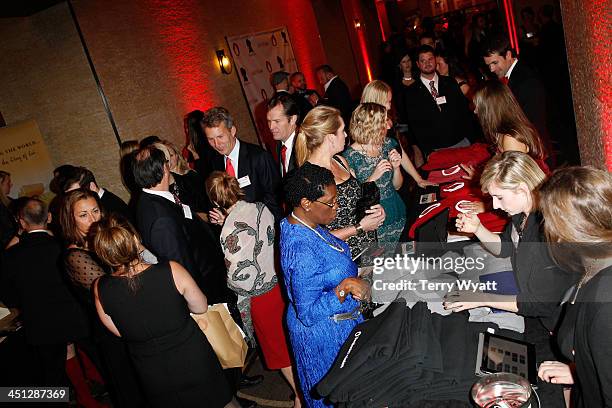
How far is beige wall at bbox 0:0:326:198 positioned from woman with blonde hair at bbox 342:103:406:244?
10.7 ft

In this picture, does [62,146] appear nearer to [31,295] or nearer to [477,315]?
[31,295]

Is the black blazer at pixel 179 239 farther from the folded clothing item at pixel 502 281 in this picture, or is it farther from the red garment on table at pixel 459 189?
the folded clothing item at pixel 502 281

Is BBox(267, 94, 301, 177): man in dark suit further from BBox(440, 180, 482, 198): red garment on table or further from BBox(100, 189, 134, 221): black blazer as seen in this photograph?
BBox(100, 189, 134, 221): black blazer

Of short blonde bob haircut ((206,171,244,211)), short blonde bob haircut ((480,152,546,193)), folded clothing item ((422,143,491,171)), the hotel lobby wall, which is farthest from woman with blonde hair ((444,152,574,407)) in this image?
short blonde bob haircut ((206,171,244,211))

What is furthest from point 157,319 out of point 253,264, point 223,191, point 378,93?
point 378,93

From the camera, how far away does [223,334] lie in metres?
2.88

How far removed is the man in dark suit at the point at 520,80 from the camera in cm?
352

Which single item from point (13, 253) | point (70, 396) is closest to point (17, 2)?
point (13, 253)

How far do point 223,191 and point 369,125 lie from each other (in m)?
1.04

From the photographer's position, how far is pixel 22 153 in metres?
5.14

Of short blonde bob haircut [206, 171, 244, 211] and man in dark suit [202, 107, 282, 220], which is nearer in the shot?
short blonde bob haircut [206, 171, 244, 211]

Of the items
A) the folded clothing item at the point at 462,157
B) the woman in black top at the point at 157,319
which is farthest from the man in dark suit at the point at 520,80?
the woman in black top at the point at 157,319

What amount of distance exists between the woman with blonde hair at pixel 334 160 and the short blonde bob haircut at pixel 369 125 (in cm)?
28

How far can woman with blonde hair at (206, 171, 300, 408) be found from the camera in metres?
2.69
